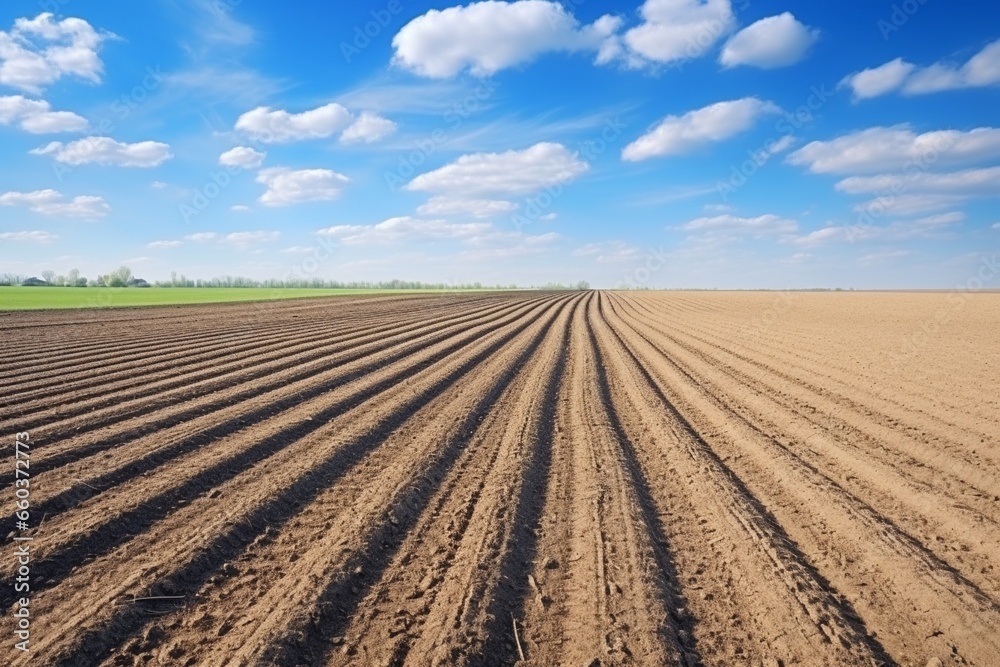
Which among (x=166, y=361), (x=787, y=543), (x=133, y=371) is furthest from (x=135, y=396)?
(x=787, y=543)

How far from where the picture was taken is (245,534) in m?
4.59

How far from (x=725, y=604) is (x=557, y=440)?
370 cm

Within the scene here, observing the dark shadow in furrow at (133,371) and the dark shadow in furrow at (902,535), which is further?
the dark shadow in furrow at (133,371)

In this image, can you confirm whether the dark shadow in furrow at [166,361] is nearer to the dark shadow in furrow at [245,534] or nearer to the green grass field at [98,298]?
the dark shadow in furrow at [245,534]

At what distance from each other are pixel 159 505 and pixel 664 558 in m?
4.34

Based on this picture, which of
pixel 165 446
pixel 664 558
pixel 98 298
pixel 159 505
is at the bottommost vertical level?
pixel 664 558

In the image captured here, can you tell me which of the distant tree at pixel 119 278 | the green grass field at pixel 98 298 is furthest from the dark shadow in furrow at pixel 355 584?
the distant tree at pixel 119 278

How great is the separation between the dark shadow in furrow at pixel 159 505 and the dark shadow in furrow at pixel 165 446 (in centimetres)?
4

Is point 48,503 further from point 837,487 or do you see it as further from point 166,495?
point 837,487

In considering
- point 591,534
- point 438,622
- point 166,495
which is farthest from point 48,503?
point 591,534

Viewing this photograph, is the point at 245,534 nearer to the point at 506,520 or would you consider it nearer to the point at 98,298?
the point at 506,520

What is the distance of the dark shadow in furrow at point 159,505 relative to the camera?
403 cm

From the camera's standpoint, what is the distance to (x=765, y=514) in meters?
5.11

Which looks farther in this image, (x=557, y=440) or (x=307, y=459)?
(x=557, y=440)
